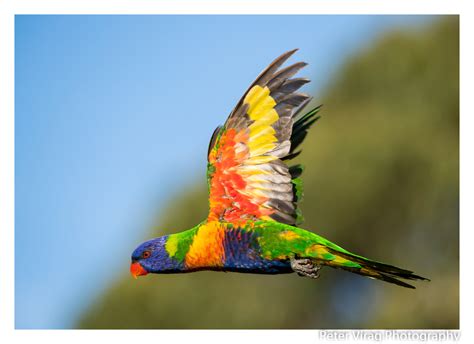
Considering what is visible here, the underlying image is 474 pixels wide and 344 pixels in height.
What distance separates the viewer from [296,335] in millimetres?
7969

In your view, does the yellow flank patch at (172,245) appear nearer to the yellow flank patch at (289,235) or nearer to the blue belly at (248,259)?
the blue belly at (248,259)

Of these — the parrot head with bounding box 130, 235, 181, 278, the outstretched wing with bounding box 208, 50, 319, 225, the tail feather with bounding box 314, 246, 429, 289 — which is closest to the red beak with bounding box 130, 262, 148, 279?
the parrot head with bounding box 130, 235, 181, 278

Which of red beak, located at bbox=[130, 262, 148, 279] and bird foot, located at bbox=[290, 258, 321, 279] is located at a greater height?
bird foot, located at bbox=[290, 258, 321, 279]

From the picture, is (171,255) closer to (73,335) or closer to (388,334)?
(73,335)

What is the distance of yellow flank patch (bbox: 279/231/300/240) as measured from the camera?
4.50m

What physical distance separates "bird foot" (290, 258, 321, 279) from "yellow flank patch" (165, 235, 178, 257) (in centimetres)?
81

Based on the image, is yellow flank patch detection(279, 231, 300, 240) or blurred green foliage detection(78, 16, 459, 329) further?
blurred green foliage detection(78, 16, 459, 329)

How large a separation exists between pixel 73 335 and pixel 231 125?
12.8 ft

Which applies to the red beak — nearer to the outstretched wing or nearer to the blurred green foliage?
the outstretched wing

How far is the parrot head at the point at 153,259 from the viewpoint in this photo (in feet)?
15.5

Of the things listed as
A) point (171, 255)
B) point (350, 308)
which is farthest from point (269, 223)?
point (350, 308)

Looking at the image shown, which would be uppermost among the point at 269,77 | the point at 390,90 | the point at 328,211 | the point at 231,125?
the point at 390,90

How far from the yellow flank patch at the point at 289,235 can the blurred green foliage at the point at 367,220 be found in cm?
698

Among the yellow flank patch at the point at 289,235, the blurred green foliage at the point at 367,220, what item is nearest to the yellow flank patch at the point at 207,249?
the yellow flank patch at the point at 289,235
